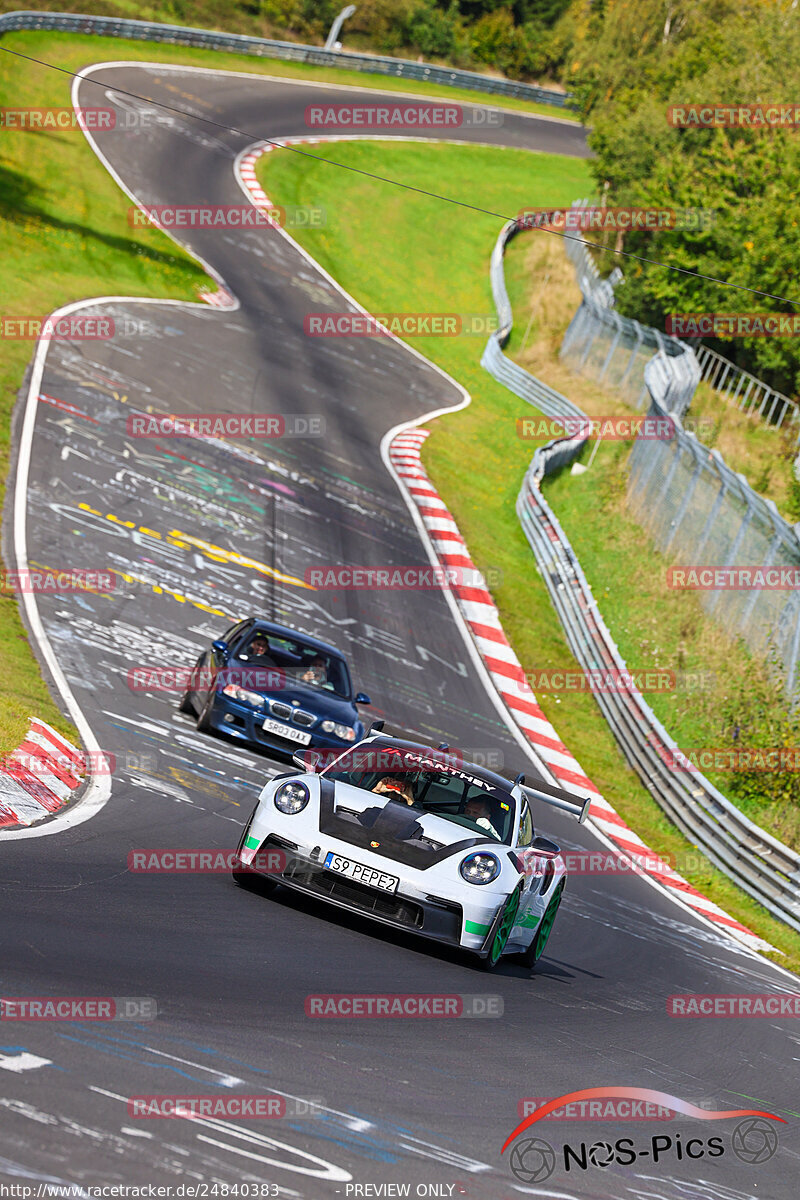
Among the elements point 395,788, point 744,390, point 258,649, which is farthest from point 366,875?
point 744,390

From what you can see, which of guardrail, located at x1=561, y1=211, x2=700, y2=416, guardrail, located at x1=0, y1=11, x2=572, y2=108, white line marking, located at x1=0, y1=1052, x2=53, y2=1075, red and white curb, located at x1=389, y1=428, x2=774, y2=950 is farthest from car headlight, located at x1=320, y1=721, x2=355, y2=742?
guardrail, located at x1=0, y1=11, x2=572, y2=108

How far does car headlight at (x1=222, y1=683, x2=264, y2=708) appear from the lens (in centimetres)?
1415

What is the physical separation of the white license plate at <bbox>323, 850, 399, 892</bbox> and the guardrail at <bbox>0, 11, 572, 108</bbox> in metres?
43.0

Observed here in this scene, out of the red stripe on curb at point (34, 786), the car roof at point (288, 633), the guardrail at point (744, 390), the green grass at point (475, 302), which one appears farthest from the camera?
the guardrail at point (744, 390)

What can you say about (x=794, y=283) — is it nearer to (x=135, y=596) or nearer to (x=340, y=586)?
(x=340, y=586)

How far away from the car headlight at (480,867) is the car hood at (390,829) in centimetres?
10

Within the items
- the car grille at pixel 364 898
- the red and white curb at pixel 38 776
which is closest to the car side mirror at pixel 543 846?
the car grille at pixel 364 898

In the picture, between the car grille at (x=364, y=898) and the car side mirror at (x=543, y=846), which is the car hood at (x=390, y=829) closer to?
the car grille at (x=364, y=898)

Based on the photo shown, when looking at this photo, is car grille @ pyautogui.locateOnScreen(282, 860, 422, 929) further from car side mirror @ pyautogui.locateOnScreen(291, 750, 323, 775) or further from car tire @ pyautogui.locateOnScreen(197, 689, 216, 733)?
car tire @ pyautogui.locateOnScreen(197, 689, 216, 733)

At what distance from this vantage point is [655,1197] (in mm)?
6152

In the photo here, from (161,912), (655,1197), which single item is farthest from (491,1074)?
(161,912)

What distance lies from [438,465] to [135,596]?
13366 millimetres

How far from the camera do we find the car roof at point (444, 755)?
9953mm

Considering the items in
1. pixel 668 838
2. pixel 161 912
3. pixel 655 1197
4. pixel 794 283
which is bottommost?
pixel 668 838
